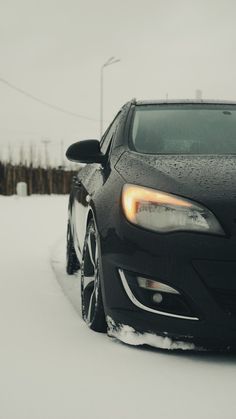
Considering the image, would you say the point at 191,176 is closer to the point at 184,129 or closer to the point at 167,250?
the point at 167,250

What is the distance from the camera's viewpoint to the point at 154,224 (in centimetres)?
319

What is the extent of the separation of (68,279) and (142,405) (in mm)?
3182

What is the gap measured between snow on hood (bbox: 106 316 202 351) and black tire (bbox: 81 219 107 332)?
0.24 meters

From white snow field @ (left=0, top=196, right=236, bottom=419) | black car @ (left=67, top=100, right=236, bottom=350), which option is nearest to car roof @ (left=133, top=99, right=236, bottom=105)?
black car @ (left=67, top=100, right=236, bottom=350)

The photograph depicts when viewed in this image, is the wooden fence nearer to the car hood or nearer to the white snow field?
the white snow field

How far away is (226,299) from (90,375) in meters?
0.72

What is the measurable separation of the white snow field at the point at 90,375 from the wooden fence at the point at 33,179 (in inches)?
814

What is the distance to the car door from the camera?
4043 mm

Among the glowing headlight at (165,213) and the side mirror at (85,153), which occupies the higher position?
the side mirror at (85,153)

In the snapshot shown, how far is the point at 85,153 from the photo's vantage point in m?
4.10

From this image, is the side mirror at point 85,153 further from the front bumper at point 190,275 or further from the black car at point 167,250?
the front bumper at point 190,275

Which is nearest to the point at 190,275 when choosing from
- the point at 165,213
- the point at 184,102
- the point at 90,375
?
the point at 165,213

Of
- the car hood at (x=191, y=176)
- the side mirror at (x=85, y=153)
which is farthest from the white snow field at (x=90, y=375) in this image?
the side mirror at (x=85, y=153)

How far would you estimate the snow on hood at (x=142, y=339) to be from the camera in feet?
10.6
